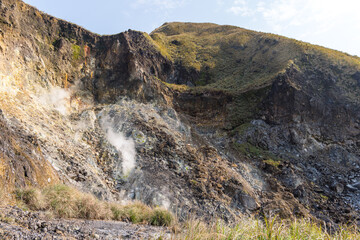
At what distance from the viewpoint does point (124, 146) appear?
18.0 m

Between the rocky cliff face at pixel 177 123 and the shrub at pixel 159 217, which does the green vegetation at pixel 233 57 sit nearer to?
the rocky cliff face at pixel 177 123

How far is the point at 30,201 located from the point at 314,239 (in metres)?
7.12

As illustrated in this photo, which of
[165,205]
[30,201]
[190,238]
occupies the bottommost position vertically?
[165,205]

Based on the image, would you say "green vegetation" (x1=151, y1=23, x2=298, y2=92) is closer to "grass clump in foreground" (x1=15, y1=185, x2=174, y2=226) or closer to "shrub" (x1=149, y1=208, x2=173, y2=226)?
"shrub" (x1=149, y1=208, x2=173, y2=226)

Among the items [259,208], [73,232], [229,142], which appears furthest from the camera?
[229,142]

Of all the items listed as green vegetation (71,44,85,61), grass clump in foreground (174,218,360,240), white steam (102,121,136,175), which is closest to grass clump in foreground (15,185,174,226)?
grass clump in foreground (174,218,360,240)

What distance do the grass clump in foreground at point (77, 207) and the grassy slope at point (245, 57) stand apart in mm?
23283

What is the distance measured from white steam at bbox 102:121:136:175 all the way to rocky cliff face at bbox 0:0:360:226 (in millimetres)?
81

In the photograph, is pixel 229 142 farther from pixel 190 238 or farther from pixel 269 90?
pixel 190 238

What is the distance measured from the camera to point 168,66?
34594 millimetres

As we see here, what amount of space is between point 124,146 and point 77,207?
9.96 meters

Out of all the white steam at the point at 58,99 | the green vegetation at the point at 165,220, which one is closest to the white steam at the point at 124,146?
the white steam at the point at 58,99

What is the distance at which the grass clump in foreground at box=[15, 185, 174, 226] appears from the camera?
7.21 metres

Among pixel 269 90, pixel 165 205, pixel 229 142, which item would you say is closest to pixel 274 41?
pixel 269 90
